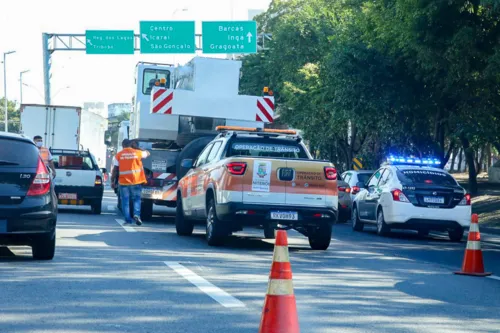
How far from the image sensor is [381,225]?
845 inches

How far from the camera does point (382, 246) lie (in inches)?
715

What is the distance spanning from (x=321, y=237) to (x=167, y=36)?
2665cm

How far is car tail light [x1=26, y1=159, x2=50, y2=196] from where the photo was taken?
12.0 metres

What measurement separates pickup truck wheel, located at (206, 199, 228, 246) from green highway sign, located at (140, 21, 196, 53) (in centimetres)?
2579

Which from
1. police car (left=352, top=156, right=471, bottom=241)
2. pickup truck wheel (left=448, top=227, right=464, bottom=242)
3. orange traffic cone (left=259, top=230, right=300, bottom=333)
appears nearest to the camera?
orange traffic cone (left=259, top=230, right=300, bottom=333)

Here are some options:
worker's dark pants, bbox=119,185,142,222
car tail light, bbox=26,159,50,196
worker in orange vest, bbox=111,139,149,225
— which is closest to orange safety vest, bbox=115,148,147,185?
worker in orange vest, bbox=111,139,149,225

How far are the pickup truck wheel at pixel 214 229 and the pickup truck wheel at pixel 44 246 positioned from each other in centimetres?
347

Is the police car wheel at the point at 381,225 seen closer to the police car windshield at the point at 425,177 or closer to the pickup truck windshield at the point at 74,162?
the police car windshield at the point at 425,177

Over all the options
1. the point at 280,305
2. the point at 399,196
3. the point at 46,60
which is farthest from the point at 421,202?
the point at 46,60

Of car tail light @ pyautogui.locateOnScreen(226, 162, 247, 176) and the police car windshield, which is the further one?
the police car windshield

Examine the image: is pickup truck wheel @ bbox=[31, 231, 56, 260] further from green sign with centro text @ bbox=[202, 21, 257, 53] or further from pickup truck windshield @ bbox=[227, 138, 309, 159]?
green sign with centro text @ bbox=[202, 21, 257, 53]

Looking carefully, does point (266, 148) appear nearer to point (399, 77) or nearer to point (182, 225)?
point (182, 225)

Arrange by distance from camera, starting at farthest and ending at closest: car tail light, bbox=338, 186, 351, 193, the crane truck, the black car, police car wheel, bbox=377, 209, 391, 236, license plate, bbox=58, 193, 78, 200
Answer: car tail light, bbox=338, 186, 351, 193 → license plate, bbox=58, 193, 78, 200 → the crane truck → police car wheel, bbox=377, 209, 391, 236 → the black car

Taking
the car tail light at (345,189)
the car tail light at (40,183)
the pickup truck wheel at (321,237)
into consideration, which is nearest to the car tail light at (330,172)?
the pickup truck wheel at (321,237)
